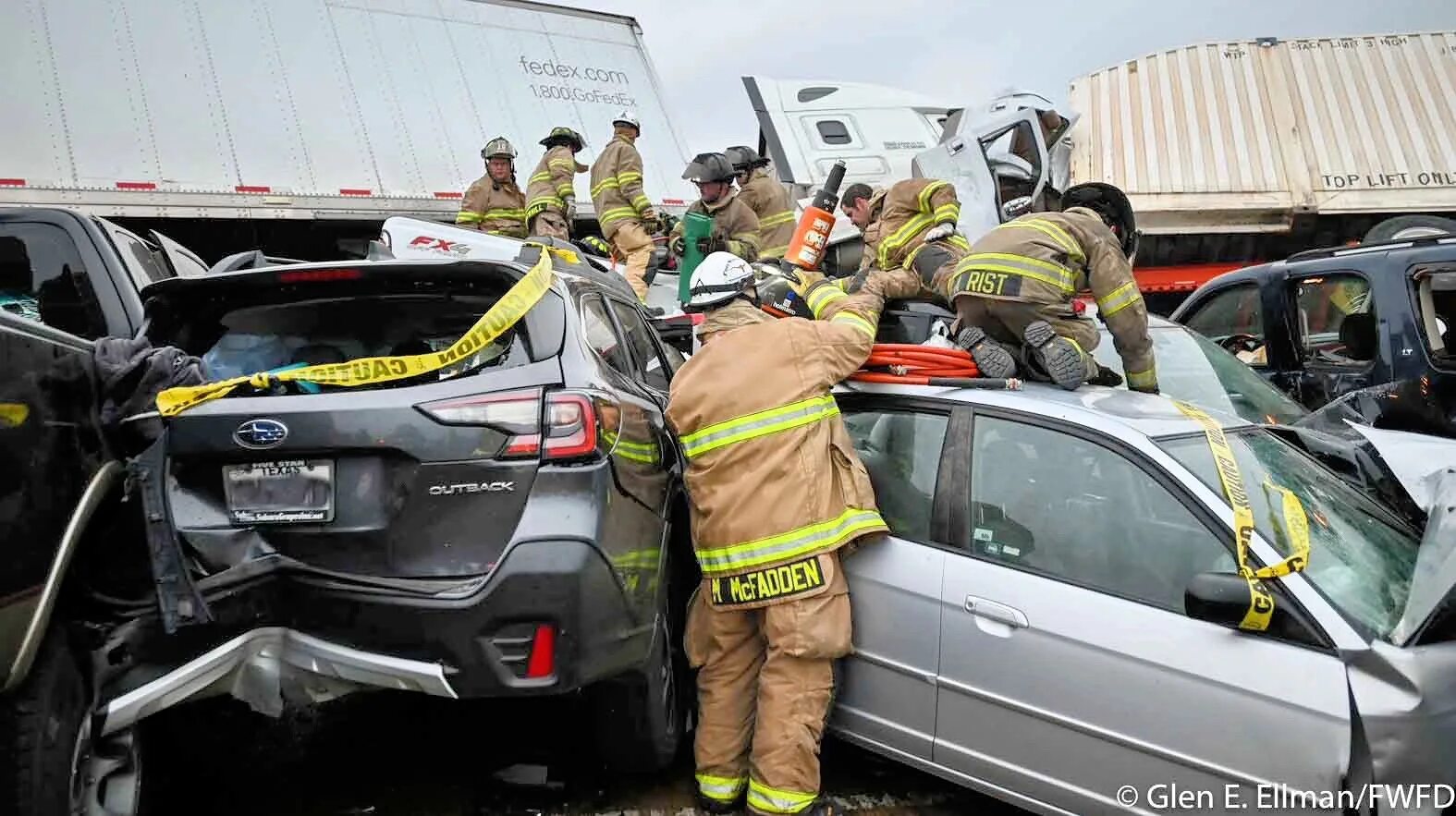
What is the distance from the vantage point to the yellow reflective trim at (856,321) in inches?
149

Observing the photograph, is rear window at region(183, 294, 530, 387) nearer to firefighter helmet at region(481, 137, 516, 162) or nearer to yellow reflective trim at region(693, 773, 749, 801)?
yellow reflective trim at region(693, 773, 749, 801)

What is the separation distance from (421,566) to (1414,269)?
522 cm

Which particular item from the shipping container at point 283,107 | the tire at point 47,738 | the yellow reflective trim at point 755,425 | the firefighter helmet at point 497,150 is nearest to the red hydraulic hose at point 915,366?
the yellow reflective trim at point 755,425

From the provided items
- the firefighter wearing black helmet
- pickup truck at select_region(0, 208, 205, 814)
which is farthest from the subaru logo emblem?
the firefighter wearing black helmet

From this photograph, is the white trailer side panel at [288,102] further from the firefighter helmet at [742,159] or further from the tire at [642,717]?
the tire at [642,717]

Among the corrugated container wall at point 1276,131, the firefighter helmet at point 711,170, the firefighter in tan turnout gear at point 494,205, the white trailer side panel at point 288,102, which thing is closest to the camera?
the white trailer side panel at point 288,102

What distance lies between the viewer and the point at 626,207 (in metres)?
8.60

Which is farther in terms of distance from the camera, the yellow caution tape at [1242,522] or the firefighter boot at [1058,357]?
the firefighter boot at [1058,357]

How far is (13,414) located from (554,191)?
6.32 meters

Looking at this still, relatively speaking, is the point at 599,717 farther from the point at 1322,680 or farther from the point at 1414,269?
the point at 1414,269

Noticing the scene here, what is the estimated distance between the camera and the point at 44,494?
2432mm

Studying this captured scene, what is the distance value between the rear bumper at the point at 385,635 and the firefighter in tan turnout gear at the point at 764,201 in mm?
5936

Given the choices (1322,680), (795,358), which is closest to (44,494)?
(795,358)

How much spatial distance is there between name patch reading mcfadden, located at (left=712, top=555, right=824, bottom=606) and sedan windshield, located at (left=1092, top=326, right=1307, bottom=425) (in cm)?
237
